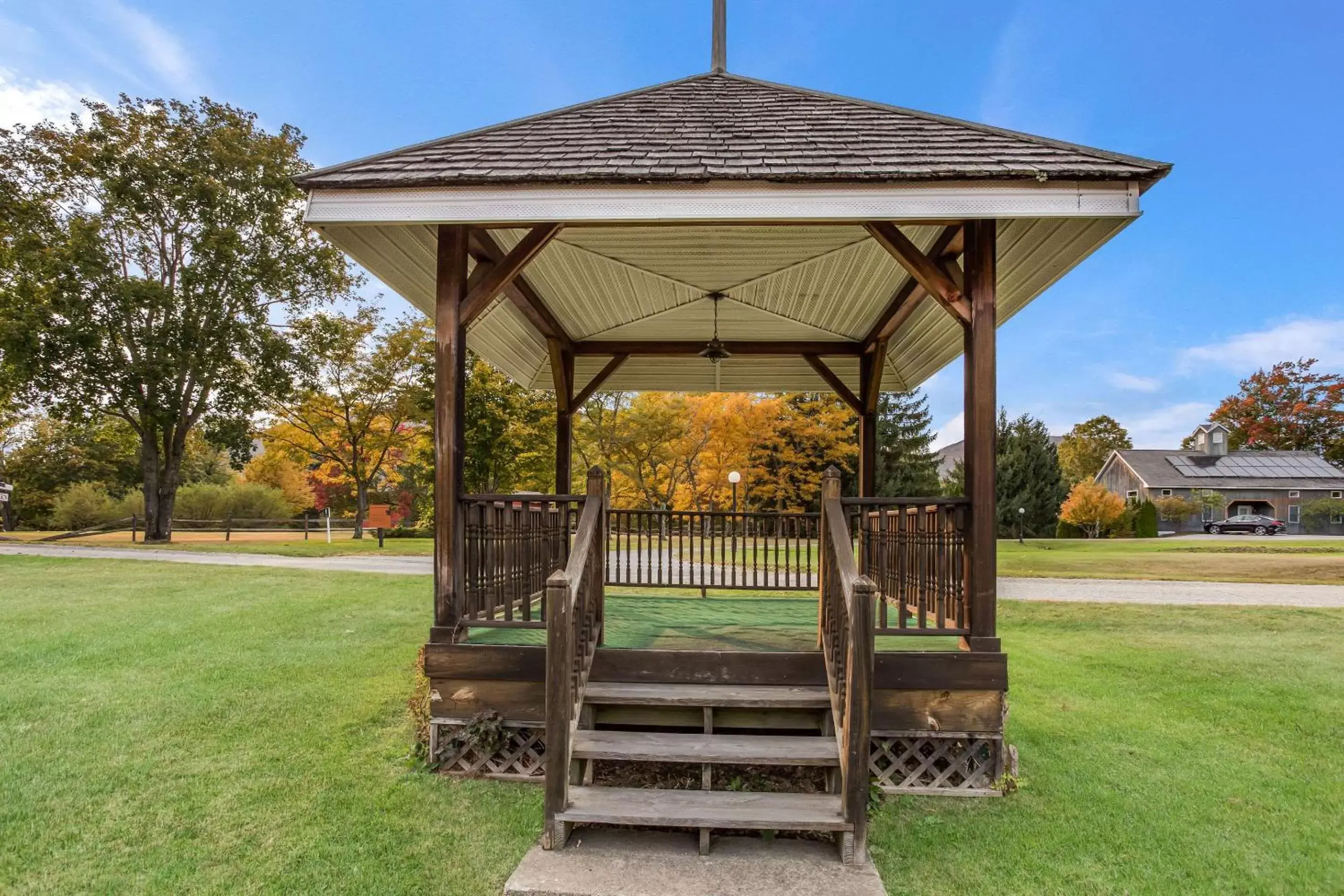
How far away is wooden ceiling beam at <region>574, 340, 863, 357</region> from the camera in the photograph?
795 centimetres

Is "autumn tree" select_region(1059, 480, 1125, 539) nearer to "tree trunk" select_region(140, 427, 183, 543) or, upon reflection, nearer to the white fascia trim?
the white fascia trim

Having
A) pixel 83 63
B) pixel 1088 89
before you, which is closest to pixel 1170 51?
pixel 1088 89

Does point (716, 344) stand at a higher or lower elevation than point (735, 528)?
higher

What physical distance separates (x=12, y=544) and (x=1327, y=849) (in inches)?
1067

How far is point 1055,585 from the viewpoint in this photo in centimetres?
1434

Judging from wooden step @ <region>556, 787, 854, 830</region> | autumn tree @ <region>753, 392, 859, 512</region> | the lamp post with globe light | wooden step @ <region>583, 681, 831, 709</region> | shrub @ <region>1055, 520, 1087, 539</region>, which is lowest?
shrub @ <region>1055, 520, 1087, 539</region>

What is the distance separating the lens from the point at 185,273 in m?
19.9

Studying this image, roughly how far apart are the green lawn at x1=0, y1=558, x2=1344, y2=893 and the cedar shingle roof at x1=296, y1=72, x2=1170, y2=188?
127 inches

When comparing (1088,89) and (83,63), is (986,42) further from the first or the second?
(83,63)

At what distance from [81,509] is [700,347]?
30968 millimetres

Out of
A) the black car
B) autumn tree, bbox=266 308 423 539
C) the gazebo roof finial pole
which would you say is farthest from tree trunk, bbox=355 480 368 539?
the black car

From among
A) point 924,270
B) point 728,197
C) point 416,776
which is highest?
point 728,197

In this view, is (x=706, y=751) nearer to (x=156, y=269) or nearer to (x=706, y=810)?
(x=706, y=810)

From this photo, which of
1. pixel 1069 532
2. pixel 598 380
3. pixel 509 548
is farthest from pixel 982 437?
pixel 1069 532
